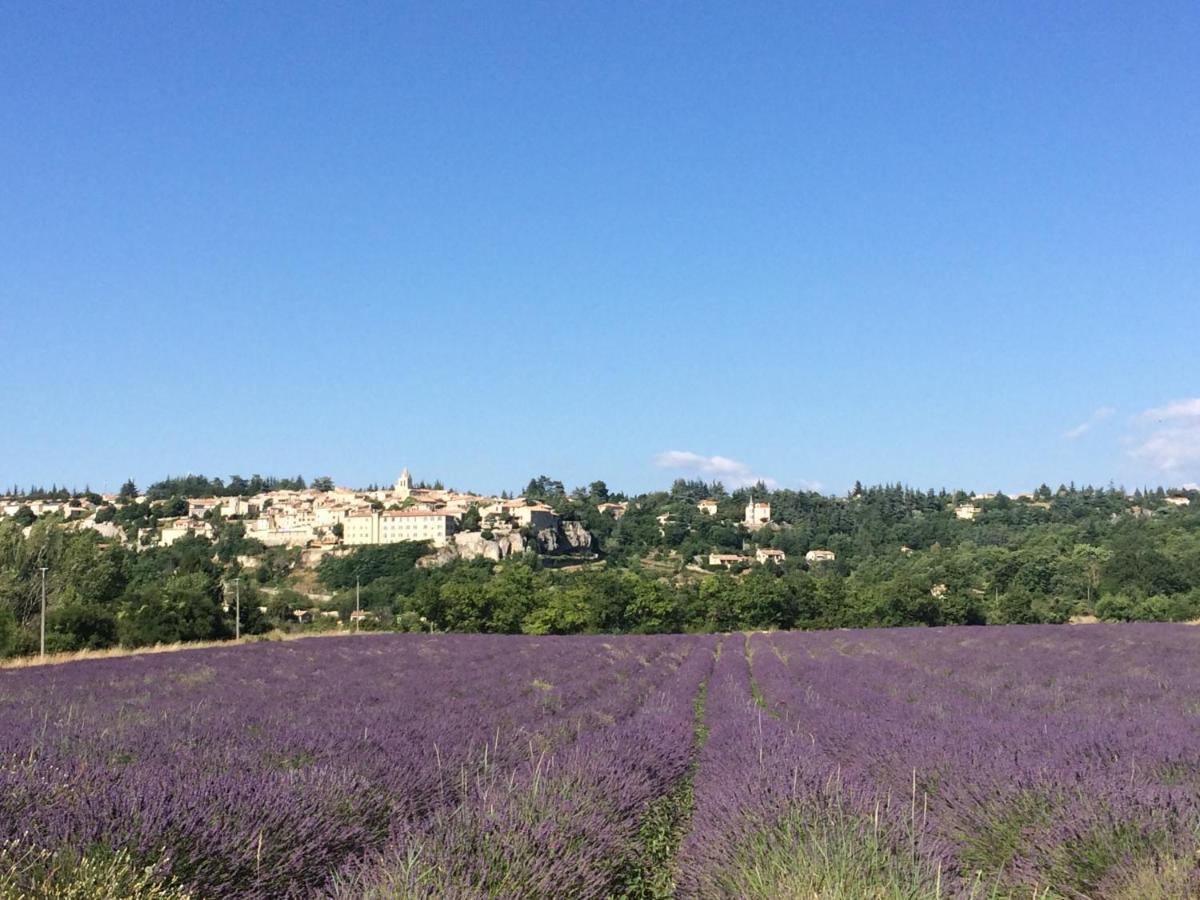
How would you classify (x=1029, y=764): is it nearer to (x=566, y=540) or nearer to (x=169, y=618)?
(x=169, y=618)

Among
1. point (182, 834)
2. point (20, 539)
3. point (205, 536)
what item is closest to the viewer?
point (182, 834)

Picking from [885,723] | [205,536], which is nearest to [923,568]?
[885,723]

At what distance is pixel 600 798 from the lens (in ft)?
19.5

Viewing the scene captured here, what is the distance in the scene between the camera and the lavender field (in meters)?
4.04

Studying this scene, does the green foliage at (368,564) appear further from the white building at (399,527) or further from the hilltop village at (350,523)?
the white building at (399,527)

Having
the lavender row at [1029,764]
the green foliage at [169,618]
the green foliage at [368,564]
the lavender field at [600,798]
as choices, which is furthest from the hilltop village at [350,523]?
the lavender field at [600,798]

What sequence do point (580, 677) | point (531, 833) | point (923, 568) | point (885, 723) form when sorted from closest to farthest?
point (531, 833), point (885, 723), point (580, 677), point (923, 568)

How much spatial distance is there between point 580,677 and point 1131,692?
365 inches

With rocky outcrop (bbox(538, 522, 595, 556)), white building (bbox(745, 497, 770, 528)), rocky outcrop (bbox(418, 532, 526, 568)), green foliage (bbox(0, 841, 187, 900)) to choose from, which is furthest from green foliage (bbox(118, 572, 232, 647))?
white building (bbox(745, 497, 770, 528))

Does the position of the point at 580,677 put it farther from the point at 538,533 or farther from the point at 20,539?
the point at 538,533

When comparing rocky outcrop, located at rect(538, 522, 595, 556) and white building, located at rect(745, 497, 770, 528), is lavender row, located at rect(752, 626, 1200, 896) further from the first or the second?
white building, located at rect(745, 497, 770, 528)

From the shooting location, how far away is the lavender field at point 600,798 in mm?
4035

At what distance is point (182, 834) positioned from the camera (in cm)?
409

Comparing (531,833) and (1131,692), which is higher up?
(531,833)
